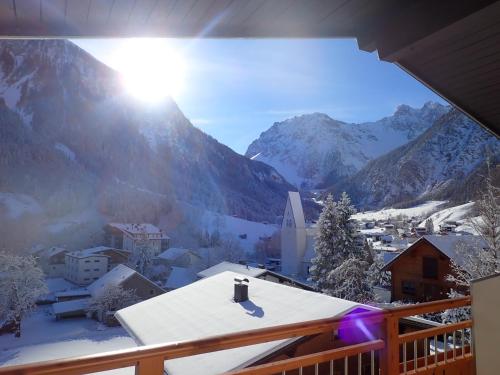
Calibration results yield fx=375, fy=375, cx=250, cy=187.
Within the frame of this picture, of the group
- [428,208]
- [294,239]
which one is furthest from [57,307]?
[428,208]

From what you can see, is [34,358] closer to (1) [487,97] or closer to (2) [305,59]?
(2) [305,59]

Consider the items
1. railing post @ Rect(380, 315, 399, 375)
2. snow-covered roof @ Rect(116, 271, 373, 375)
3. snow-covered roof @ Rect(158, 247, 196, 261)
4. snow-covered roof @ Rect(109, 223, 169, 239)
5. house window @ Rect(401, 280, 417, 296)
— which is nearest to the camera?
railing post @ Rect(380, 315, 399, 375)

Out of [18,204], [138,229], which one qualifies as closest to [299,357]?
[138,229]

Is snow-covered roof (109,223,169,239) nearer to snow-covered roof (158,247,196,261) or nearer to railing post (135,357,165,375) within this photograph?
snow-covered roof (158,247,196,261)

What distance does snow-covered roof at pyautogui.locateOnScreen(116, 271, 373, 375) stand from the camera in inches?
255

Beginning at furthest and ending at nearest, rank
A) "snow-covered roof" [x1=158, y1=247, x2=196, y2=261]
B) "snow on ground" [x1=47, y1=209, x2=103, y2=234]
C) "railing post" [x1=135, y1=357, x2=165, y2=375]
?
"snow on ground" [x1=47, y1=209, x2=103, y2=234], "snow-covered roof" [x1=158, y1=247, x2=196, y2=261], "railing post" [x1=135, y1=357, x2=165, y2=375]

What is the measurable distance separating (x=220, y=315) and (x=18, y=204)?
64123mm

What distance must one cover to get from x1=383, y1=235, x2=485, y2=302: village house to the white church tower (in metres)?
15.4

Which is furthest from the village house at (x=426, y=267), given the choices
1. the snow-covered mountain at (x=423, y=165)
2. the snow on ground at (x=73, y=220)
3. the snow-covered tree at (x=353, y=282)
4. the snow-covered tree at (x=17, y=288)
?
the snow-covered mountain at (x=423, y=165)

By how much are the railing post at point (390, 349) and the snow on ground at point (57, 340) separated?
20.7m

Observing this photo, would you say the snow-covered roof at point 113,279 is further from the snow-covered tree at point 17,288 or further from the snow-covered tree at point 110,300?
the snow-covered tree at point 17,288

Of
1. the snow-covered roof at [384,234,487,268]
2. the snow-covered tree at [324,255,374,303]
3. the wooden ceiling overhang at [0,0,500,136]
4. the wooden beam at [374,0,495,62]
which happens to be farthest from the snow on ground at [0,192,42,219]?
the wooden beam at [374,0,495,62]

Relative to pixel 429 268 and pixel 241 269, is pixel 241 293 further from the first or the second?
pixel 429 268

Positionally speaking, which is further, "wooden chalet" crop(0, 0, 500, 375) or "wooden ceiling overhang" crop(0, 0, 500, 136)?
"wooden ceiling overhang" crop(0, 0, 500, 136)
